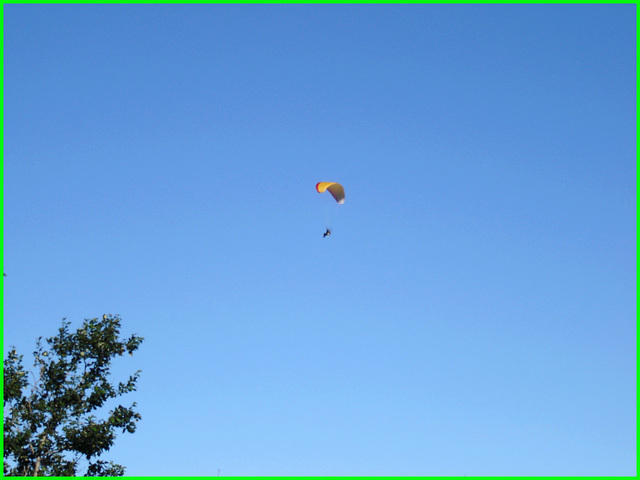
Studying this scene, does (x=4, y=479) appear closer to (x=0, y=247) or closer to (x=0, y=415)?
(x=0, y=415)

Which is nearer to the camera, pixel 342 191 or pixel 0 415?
pixel 0 415

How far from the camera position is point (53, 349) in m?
36.4

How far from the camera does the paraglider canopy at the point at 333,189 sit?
5334 centimetres

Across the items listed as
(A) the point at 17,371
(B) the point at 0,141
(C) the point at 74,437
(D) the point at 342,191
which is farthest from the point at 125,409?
(D) the point at 342,191

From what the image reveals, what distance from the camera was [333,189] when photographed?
5466cm

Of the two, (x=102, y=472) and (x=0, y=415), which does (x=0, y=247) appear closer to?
(x=0, y=415)

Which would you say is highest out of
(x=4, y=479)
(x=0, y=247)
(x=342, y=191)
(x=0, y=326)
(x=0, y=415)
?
(x=342, y=191)

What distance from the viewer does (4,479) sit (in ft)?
109

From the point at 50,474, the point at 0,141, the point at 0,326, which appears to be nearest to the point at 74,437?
the point at 50,474

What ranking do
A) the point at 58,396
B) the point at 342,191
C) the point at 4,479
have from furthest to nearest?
the point at 342,191
the point at 58,396
the point at 4,479

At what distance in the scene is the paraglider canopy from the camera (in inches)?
2100

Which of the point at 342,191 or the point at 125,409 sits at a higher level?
the point at 342,191

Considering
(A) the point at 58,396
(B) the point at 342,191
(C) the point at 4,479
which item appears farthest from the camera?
(B) the point at 342,191

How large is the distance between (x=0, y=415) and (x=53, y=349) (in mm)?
3308
